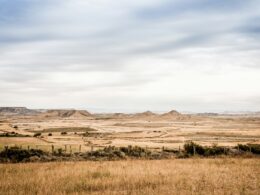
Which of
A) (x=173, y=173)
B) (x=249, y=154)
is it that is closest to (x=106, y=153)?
(x=249, y=154)

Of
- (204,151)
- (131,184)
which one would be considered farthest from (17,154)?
(131,184)

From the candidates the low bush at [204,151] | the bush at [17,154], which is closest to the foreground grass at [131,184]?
the bush at [17,154]

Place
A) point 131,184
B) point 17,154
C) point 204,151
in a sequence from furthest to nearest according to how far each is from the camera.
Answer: point 204,151
point 17,154
point 131,184

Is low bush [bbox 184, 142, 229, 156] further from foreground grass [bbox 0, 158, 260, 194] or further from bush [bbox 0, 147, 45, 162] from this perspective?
foreground grass [bbox 0, 158, 260, 194]

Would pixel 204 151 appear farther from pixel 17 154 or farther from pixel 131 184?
pixel 131 184

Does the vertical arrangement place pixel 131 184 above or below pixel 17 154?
above

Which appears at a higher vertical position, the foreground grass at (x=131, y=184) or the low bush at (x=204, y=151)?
the foreground grass at (x=131, y=184)

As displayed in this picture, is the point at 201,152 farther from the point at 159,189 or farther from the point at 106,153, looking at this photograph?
the point at 159,189

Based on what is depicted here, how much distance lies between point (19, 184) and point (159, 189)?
19.6 ft

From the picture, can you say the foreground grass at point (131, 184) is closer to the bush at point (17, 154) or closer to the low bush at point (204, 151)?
the bush at point (17, 154)

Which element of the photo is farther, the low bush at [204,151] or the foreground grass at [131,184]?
the low bush at [204,151]

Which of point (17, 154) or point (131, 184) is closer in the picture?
point (131, 184)

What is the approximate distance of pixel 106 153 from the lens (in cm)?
3597

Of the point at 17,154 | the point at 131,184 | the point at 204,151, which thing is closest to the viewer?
the point at 131,184
